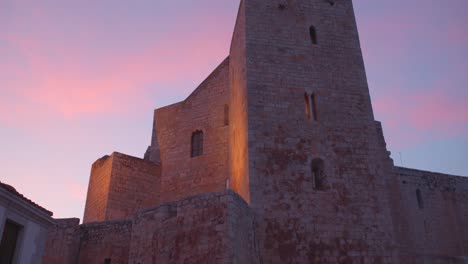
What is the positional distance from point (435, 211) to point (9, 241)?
51.7 ft

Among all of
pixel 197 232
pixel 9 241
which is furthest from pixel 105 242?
pixel 197 232

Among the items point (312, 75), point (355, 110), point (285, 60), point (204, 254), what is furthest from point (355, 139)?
point (204, 254)

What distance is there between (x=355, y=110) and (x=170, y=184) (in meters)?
8.25

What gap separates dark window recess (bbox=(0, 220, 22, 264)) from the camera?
9180 mm

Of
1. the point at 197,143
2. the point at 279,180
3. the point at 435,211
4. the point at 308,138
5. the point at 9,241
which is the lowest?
the point at 9,241

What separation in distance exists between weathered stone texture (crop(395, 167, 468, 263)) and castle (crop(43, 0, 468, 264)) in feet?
0.19

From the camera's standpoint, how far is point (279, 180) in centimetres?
1112

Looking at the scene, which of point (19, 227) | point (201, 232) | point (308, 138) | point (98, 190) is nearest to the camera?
point (201, 232)

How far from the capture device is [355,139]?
1218cm

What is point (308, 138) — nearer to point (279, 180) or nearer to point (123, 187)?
point (279, 180)

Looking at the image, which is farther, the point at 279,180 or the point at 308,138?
the point at 308,138

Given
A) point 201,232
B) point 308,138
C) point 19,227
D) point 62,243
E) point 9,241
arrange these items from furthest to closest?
1. point 62,243
2. point 308,138
3. point 19,227
4. point 9,241
5. point 201,232

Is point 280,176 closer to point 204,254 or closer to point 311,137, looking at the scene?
point 311,137

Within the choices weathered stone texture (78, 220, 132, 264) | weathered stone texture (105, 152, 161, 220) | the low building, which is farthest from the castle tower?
the low building
